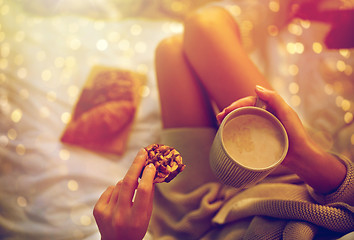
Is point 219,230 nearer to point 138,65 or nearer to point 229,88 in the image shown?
point 229,88

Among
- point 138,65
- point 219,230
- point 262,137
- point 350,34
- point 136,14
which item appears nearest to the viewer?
point 262,137

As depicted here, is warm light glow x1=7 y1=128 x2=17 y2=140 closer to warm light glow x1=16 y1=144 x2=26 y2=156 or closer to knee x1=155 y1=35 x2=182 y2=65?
warm light glow x1=16 y1=144 x2=26 y2=156

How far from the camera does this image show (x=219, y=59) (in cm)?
52

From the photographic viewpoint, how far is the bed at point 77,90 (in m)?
0.62

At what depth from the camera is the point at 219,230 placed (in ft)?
1.67

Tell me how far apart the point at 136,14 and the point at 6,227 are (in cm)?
79

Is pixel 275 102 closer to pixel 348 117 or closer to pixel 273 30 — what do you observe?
pixel 348 117

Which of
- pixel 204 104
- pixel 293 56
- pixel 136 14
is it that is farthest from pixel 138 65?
pixel 293 56

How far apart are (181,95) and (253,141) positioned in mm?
259

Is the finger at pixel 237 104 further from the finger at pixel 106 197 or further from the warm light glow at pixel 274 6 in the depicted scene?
the warm light glow at pixel 274 6

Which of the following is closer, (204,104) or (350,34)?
(204,104)

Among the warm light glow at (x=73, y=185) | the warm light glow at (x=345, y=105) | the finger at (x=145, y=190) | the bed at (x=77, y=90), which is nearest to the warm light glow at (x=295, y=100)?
the bed at (x=77, y=90)

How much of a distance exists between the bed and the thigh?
0.15 meters

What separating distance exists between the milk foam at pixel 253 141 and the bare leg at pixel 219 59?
5.1 inches
